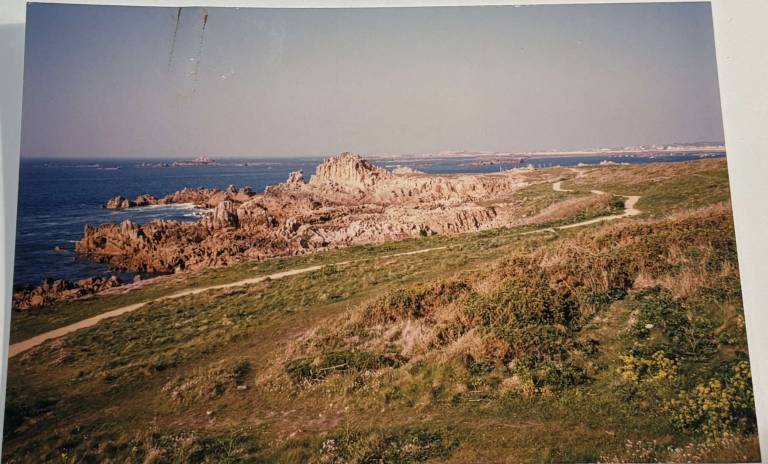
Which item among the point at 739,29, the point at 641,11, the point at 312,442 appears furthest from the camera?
the point at 641,11

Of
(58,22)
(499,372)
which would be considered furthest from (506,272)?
(58,22)

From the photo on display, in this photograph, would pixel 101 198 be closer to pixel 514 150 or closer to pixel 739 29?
pixel 514 150

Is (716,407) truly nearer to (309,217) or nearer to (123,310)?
(309,217)

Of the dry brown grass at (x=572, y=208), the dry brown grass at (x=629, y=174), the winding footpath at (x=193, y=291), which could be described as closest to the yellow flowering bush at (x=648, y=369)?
the winding footpath at (x=193, y=291)

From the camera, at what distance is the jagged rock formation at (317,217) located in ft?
33.6

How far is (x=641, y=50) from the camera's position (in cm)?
1040

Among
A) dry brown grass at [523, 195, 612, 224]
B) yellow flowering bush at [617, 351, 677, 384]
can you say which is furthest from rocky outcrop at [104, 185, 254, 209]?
yellow flowering bush at [617, 351, 677, 384]

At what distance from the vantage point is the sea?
356 inches

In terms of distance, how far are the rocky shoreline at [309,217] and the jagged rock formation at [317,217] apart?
0.02 metres

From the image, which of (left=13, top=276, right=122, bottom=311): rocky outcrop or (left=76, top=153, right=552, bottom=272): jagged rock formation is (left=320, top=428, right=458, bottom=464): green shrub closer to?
(left=76, top=153, right=552, bottom=272): jagged rock formation

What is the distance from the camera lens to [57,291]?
9.19 metres

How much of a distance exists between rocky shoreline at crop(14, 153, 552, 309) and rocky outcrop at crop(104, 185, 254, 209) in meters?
0.02

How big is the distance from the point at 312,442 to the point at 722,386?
6817mm

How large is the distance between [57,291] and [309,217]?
18.0 ft
